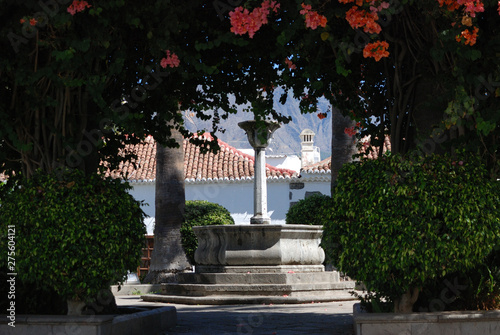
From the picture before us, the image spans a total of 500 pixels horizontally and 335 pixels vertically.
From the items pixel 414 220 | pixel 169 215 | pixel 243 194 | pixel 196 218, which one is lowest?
pixel 196 218

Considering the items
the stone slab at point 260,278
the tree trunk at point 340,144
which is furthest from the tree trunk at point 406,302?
the tree trunk at point 340,144

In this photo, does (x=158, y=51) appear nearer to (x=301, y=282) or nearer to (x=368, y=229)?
(x=368, y=229)

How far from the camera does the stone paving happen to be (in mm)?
7789

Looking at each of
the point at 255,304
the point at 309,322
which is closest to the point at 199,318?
the point at 309,322

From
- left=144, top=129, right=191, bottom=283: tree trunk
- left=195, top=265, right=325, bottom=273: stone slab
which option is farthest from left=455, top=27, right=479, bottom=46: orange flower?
left=144, top=129, right=191, bottom=283: tree trunk

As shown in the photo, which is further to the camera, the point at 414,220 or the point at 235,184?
the point at 235,184

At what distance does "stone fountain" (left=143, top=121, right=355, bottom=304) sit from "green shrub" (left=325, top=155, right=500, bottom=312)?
18.6 ft

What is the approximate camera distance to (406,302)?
6.47 meters

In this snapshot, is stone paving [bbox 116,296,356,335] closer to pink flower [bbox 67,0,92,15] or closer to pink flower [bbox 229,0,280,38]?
pink flower [bbox 229,0,280,38]

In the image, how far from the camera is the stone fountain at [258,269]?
39.8ft

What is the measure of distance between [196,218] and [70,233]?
11.9 meters

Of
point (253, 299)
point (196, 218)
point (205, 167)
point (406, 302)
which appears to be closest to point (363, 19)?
point (406, 302)

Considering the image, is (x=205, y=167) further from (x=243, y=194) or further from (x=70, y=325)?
(x=70, y=325)

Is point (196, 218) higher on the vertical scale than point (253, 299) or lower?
higher
